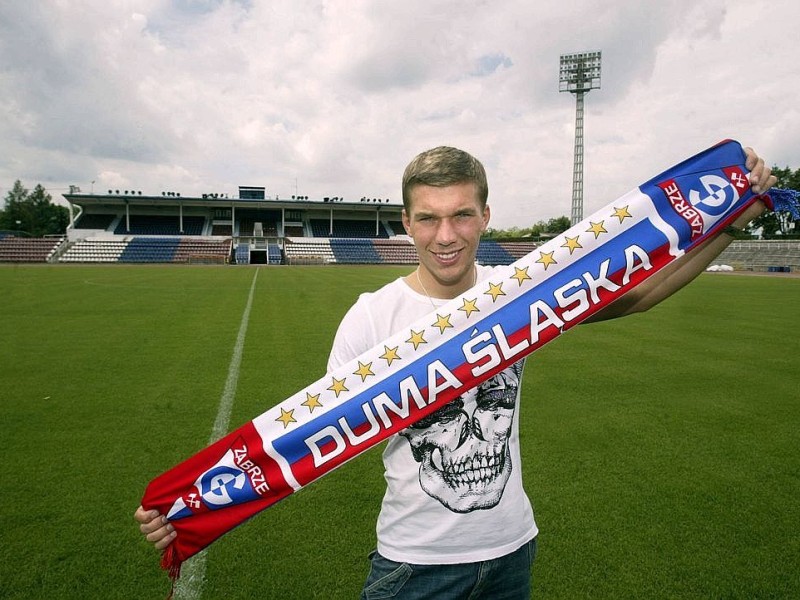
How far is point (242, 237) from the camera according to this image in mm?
55250

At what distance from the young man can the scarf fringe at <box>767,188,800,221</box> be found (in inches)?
49.5

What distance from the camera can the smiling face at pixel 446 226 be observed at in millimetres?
1665

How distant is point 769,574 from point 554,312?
2382mm

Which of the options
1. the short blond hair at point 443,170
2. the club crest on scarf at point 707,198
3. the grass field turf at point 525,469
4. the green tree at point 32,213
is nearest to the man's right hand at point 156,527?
the grass field turf at point 525,469

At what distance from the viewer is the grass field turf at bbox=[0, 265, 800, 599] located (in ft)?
9.44

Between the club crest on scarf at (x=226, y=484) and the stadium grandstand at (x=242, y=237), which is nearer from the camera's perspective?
the club crest on scarf at (x=226, y=484)

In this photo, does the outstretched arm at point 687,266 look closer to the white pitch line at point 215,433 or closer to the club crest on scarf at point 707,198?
the club crest on scarf at point 707,198

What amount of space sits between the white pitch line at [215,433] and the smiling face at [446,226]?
2.37 meters

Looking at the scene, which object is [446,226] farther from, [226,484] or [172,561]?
[172,561]

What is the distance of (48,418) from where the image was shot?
5195 mm

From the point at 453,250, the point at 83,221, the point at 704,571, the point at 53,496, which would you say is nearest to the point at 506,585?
the point at 453,250

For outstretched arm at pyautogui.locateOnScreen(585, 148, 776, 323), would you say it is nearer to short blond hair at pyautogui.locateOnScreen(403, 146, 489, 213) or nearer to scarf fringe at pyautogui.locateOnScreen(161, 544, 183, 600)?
short blond hair at pyautogui.locateOnScreen(403, 146, 489, 213)

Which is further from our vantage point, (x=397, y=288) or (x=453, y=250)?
(x=397, y=288)

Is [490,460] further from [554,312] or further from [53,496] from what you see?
[53,496]
